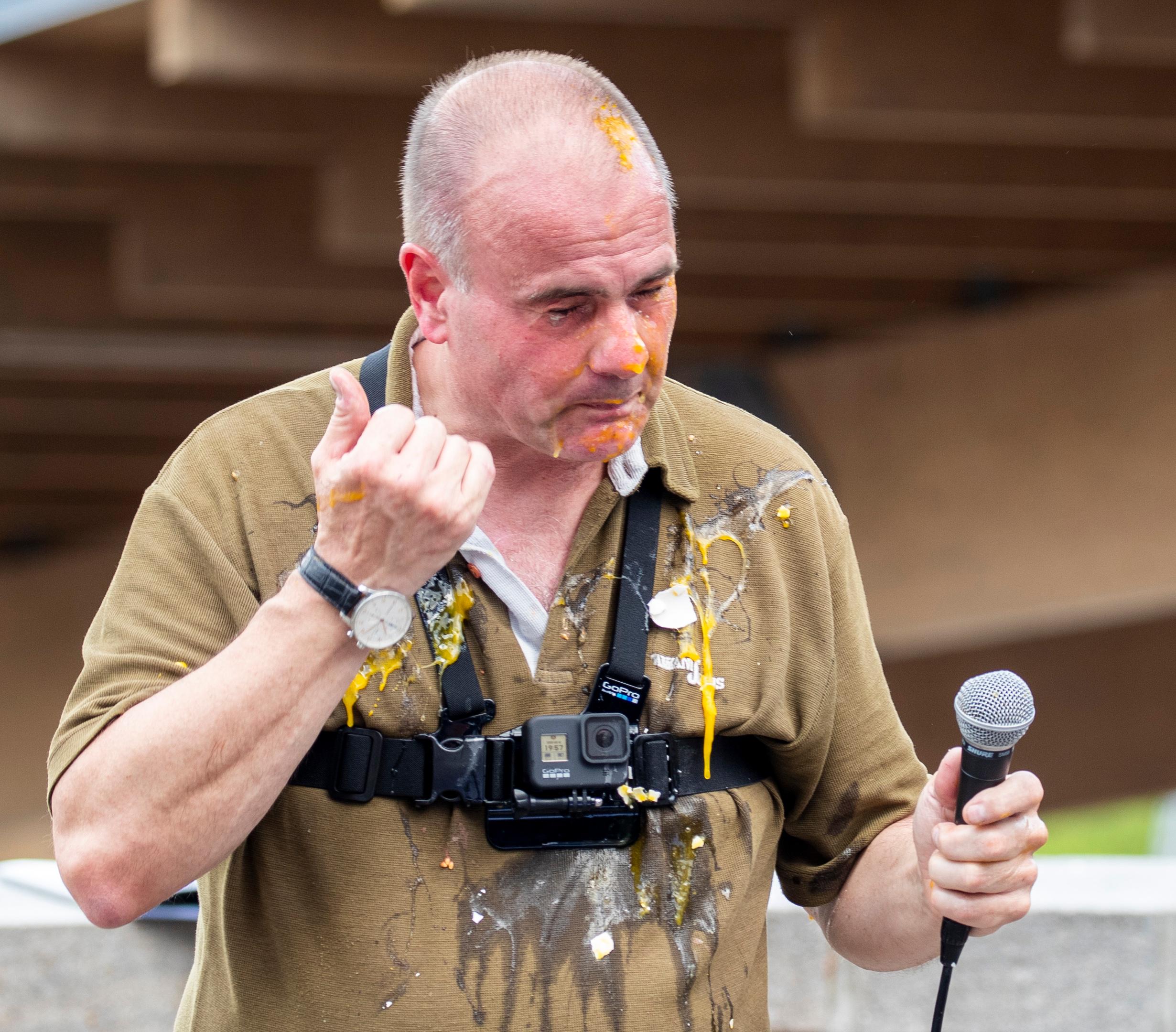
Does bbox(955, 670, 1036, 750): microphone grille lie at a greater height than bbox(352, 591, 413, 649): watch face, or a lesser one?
lesser

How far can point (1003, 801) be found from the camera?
196 centimetres

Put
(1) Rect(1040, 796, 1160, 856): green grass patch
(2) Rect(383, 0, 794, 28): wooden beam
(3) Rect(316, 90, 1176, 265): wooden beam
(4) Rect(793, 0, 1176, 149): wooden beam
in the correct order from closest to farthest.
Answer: (2) Rect(383, 0, 794, 28): wooden beam
(4) Rect(793, 0, 1176, 149): wooden beam
(3) Rect(316, 90, 1176, 265): wooden beam
(1) Rect(1040, 796, 1160, 856): green grass patch

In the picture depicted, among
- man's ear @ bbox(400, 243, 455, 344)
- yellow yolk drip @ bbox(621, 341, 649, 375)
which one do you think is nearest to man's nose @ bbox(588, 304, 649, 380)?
yellow yolk drip @ bbox(621, 341, 649, 375)

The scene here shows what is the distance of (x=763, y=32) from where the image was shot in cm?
609

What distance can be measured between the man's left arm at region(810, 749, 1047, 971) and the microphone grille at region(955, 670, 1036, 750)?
9cm

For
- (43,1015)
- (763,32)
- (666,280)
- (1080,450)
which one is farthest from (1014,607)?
(666,280)

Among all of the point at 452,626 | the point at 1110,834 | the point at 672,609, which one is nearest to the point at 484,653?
the point at 452,626

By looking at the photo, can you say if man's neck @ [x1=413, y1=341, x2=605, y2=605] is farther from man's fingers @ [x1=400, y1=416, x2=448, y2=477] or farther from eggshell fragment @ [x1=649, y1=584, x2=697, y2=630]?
man's fingers @ [x1=400, y1=416, x2=448, y2=477]

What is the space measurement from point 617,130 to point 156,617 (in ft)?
2.94

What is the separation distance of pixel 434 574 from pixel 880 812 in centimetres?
81

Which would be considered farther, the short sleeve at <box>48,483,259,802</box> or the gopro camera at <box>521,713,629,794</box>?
the gopro camera at <box>521,713,629,794</box>

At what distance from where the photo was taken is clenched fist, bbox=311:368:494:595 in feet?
6.05

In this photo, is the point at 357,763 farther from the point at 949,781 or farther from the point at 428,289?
the point at 949,781

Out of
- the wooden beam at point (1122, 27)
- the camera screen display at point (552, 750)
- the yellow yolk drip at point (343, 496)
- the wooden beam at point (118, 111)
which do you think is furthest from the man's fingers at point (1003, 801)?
the wooden beam at point (118, 111)
